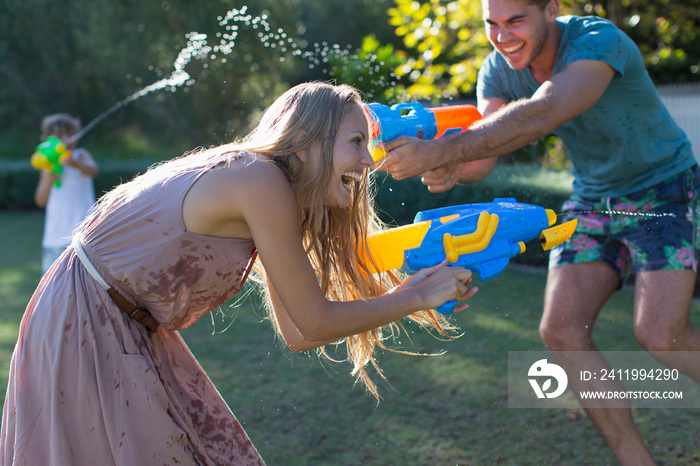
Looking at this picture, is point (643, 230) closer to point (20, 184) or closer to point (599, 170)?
point (599, 170)

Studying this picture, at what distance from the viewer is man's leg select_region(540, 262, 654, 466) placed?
251 cm

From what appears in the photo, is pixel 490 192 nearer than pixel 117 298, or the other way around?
pixel 117 298

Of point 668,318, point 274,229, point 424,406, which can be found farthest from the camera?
point 424,406

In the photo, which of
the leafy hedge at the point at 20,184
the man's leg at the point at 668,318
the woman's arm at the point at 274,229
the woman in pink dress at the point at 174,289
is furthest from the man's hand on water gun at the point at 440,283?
the leafy hedge at the point at 20,184

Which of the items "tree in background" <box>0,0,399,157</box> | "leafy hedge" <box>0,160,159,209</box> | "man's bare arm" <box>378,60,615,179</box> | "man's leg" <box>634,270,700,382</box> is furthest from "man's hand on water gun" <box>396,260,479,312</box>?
"leafy hedge" <box>0,160,159,209</box>

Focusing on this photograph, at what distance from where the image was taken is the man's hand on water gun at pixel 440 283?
1.88m

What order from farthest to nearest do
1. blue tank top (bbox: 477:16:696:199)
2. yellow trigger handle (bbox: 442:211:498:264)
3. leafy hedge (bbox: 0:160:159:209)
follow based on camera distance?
leafy hedge (bbox: 0:160:159:209) → blue tank top (bbox: 477:16:696:199) → yellow trigger handle (bbox: 442:211:498:264)

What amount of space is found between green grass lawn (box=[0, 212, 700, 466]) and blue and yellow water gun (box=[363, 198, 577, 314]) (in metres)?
0.99

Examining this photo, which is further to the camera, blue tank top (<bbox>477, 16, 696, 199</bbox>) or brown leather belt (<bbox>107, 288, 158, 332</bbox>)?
blue tank top (<bbox>477, 16, 696, 199</bbox>)

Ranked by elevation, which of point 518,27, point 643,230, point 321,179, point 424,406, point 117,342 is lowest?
point 424,406

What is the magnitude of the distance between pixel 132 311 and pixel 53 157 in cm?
445

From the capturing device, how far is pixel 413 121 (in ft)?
7.79

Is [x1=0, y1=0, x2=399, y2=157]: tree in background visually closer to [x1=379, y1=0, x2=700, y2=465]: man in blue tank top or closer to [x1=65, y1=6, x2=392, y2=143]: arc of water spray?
[x1=65, y1=6, x2=392, y2=143]: arc of water spray

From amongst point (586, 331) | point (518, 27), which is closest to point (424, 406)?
point (586, 331)
